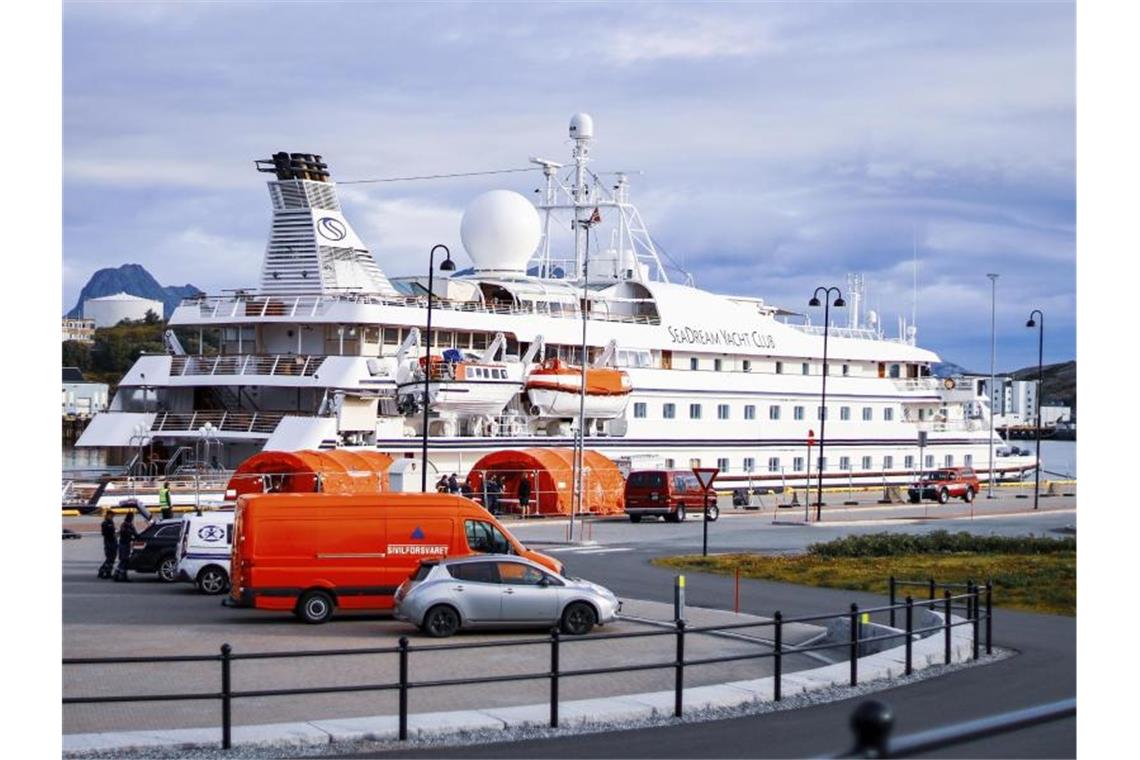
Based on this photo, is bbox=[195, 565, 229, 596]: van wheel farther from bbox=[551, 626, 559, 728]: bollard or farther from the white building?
the white building

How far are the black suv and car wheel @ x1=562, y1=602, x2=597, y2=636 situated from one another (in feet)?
Result: 36.8

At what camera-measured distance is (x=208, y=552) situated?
85.3 ft

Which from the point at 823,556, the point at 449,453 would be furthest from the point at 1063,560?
the point at 449,453

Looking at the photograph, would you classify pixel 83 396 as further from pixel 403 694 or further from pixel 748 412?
pixel 403 694

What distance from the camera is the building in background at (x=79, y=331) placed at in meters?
120

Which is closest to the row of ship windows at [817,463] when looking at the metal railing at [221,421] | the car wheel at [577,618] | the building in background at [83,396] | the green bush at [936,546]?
the metal railing at [221,421]

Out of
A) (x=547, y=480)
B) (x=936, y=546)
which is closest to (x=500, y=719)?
(x=936, y=546)

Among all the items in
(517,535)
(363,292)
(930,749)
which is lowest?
(517,535)

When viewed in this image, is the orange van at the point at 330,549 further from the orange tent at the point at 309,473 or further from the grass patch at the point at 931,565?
the orange tent at the point at 309,473

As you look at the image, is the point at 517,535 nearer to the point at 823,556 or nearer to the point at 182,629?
the point at 823,556

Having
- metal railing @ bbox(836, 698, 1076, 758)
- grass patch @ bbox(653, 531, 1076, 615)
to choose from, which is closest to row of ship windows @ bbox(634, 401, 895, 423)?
grass patch @ bbox(653, 531, 1076, 615)

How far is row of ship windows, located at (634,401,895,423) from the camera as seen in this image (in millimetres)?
58406

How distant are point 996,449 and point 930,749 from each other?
78702 millimetres
